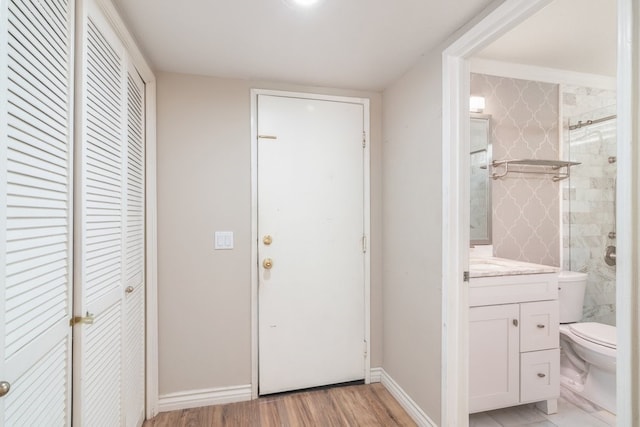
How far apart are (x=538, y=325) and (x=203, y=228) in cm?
218

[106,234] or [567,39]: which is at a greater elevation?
[567,39]

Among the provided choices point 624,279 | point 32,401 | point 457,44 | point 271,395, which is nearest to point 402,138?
point 457,44

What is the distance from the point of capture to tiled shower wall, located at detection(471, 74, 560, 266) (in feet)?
7.96

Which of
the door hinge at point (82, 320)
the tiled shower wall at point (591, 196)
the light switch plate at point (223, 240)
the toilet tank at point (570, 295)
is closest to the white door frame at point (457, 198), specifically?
the toilet tank at point (570, 295)

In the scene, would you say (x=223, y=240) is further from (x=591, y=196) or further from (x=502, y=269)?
(x=591, y=196)

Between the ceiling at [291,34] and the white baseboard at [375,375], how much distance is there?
2.11 meters

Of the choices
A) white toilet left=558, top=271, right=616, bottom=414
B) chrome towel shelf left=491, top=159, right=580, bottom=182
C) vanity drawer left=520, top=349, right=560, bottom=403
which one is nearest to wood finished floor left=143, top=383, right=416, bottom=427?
vanity drawer left=520, top=349, right=560, bottom=403

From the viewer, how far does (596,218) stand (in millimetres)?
2621

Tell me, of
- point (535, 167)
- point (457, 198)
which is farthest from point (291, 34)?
point (535, 167)

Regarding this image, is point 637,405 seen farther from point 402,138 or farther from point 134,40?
point 134,40

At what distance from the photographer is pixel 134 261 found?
1.78 m

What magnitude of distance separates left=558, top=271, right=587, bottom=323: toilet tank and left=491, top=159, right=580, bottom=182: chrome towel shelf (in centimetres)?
75

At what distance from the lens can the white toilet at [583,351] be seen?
6.72ft

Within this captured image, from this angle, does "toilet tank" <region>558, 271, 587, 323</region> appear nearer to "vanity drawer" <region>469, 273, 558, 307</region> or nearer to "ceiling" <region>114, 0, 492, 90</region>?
"vanity drawer" <region>469, 273, 558, 307</region>
